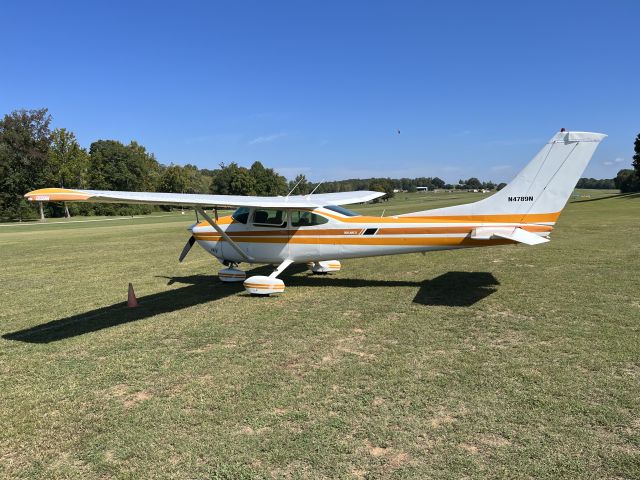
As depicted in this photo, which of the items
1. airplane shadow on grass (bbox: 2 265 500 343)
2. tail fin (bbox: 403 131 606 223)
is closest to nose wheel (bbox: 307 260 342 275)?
airplane shadow on grass (bbox: 2 265 500 343)

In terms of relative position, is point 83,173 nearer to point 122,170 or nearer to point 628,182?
point 122,170

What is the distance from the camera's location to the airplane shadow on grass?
21.3ft

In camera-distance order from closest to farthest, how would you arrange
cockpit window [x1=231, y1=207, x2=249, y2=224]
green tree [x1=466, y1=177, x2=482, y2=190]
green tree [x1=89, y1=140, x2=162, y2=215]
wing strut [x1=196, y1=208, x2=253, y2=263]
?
1. wing strut [x1=196, y1=208, x2=253, y2=263]
2. cockpit window [x1=231, y1=207, x2=249, y2=224]
3. green tree [x1=89, y1=140, x2=162, y2=215]
4. green tree [x1=466, y1=177, x2=482, y2=190]

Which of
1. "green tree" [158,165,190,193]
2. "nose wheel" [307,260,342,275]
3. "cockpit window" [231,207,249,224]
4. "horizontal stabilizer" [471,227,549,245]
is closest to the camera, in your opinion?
"horizontal stabilizer" [471,227,549,245]

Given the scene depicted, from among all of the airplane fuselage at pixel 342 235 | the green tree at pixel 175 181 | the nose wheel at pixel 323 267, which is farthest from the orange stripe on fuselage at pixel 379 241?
the green tree at pixel 175 181

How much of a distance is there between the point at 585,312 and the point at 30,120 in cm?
7302

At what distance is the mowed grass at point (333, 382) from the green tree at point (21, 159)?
6089cm

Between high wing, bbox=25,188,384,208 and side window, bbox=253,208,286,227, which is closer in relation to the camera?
→ high wing, bbox=25,188,384,208

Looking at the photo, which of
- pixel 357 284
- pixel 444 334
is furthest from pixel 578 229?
pixel 444 334

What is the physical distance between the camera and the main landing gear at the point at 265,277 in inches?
312

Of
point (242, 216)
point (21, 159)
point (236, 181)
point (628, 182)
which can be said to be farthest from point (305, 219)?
point (628, 182)

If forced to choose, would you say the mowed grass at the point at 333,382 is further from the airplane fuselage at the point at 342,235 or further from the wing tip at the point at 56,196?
the wing tip at the point at 56,196

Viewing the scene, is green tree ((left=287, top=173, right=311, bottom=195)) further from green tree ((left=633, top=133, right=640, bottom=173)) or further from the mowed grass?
green tree ((left=633, top=133, right=640, bottom=173))

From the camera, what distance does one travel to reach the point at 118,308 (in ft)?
25.4
